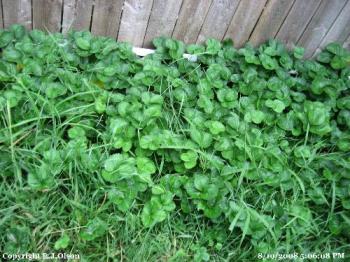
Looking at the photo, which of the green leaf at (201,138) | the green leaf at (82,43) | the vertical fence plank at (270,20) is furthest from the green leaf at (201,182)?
the vertical fence plank at (270,20)

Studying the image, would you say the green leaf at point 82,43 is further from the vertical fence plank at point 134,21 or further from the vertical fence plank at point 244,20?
the vertical fence plank at point 244,20

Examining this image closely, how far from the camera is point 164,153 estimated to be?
2.35 m

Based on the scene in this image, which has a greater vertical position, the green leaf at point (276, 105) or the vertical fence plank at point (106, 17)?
the vertical fence plank at point (106, 17)

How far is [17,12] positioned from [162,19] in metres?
0.90

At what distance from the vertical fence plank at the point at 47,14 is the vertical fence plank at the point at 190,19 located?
30.0 inches

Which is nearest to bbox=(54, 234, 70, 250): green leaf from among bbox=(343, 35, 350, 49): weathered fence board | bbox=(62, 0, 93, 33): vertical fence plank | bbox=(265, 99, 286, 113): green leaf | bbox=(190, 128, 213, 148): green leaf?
bbox=(190, 128, 213, 148): green leaf

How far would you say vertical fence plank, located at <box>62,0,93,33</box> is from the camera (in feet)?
8.27

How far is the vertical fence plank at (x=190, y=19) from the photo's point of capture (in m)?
2.66

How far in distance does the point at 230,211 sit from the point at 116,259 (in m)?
0.65

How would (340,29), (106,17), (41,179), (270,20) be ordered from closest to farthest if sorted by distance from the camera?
A: (41,179) < (106,17) < (270,20) < (340,29)
